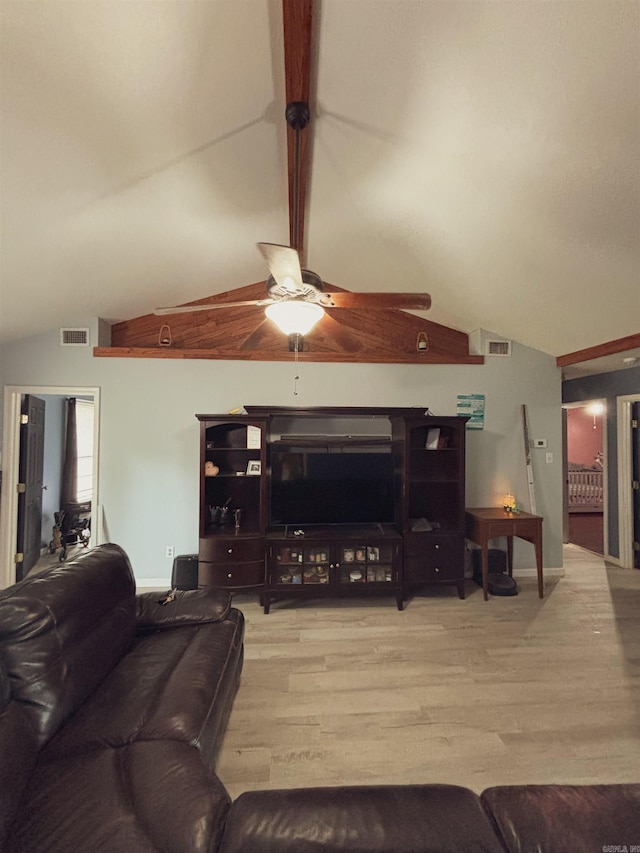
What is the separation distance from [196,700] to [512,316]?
12.2ft

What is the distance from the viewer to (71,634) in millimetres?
1462

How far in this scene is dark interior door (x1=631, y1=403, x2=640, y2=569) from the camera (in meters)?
4.27

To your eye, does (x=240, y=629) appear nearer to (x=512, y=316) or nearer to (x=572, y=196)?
(x=572, y=196)

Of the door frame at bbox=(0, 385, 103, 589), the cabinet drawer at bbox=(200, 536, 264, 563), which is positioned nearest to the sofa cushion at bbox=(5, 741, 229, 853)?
the cabinet drawer at bbox=(200, 536, 264, 563)

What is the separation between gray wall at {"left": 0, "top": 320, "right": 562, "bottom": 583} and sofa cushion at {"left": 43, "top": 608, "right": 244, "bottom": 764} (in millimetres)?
1848

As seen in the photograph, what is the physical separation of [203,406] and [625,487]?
485 cm

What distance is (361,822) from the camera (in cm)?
85

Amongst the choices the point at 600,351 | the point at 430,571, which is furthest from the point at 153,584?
the point at 600,351

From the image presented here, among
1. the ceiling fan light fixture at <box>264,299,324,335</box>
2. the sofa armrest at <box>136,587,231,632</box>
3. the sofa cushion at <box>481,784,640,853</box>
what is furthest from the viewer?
the sofa armrest at <box>136,587,231,632</box>

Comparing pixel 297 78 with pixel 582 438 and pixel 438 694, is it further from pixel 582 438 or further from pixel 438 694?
pixel 582 438

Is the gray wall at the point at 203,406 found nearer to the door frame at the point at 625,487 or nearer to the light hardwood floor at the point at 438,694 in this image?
the door frame at the point at 625,487

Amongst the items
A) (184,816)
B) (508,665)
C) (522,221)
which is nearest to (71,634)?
(184,816)

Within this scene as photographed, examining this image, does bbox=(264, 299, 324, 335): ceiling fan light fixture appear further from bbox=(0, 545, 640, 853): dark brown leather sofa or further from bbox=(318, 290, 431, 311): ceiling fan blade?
bbox=(0, 545, 640, 853): dark brown leather sofa

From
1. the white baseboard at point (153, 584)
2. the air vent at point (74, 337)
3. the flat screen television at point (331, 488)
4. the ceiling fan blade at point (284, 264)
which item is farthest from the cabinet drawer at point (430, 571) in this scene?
the air vent at point (74, 337)
